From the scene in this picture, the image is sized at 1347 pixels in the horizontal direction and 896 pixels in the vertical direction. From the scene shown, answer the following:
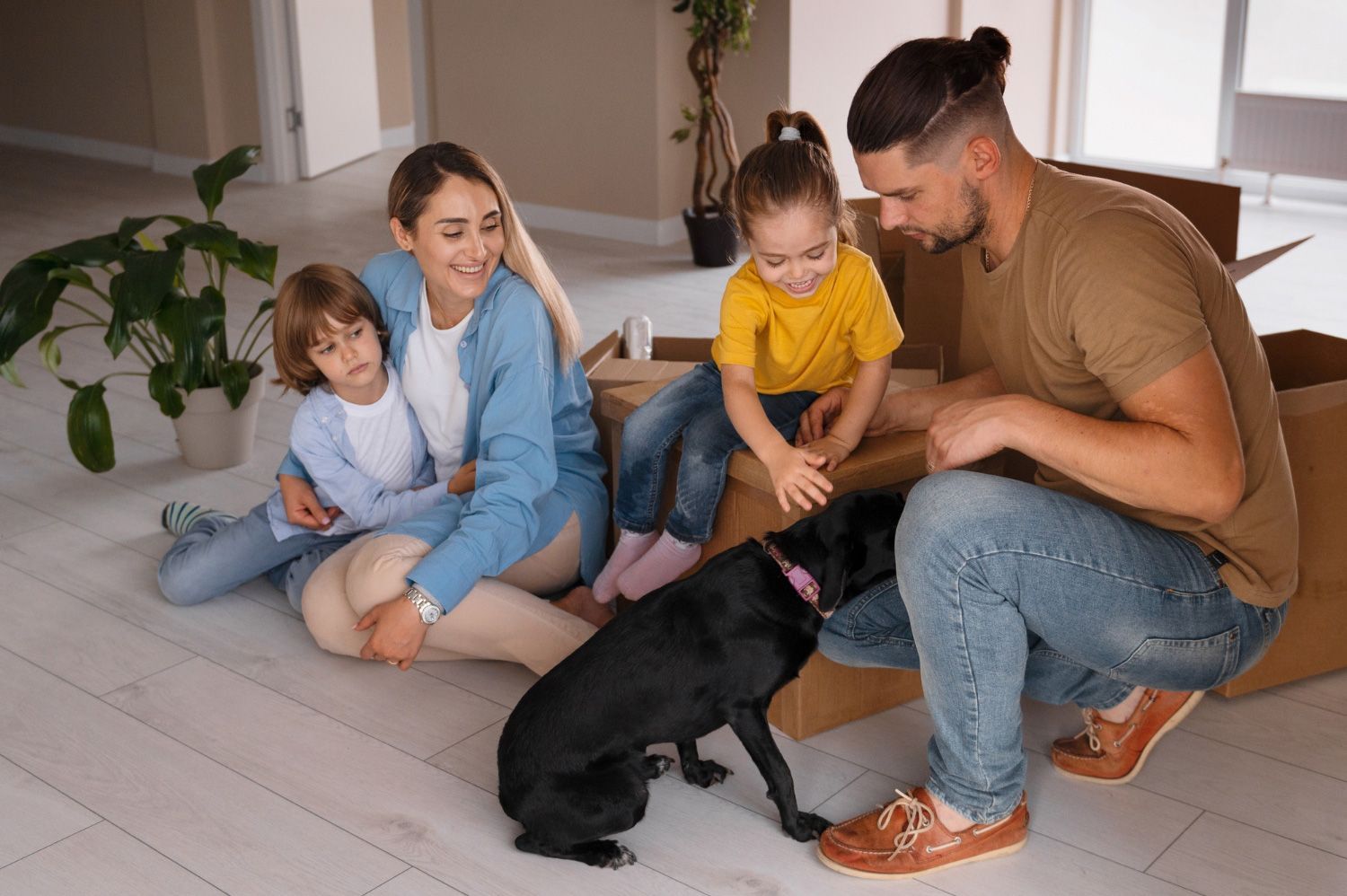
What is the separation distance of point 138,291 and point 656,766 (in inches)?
59.9

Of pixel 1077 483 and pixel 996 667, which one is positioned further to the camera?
pixel 1077 483

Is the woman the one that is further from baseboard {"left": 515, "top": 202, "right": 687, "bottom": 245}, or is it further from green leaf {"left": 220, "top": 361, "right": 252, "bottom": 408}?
baseboard {"left": 515, "top": 202, "right": 687, "bottom": 245}

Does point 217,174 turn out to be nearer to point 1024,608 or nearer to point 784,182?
point 784,182

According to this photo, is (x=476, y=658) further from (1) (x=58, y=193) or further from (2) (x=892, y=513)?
(1) (x=58, y=193)

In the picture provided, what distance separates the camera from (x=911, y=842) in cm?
172

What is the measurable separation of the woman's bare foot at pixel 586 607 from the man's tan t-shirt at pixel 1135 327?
0.87 meters

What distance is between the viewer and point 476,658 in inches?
91.0

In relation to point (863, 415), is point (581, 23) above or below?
above

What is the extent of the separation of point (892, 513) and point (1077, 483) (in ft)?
0.81

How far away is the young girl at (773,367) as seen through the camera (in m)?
1.87

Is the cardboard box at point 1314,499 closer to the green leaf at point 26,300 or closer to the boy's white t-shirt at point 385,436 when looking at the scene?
the boy's white t-shirt at point 385,436

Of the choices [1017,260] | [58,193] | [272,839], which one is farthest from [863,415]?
[58,193]

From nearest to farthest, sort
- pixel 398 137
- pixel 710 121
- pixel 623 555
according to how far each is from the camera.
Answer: pixel 623 555, pixel 710 121, pixel 398 137

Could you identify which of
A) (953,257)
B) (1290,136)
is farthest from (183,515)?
(1290,136)
